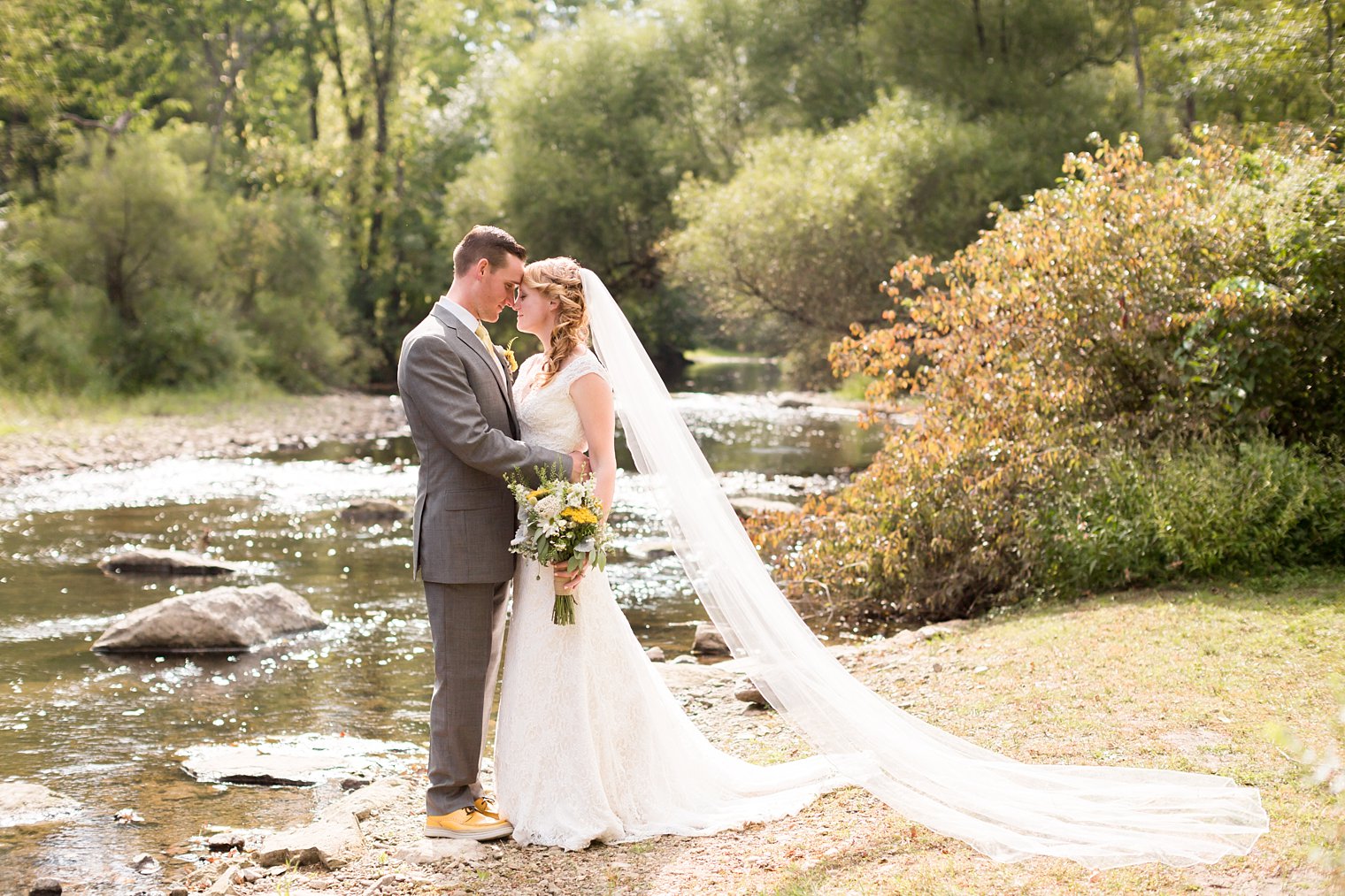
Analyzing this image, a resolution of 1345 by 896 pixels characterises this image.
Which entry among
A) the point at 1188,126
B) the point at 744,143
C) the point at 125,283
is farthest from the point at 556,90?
the point at 1188,126

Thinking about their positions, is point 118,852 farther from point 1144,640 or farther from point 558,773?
point 1144,640

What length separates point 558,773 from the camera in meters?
5.59

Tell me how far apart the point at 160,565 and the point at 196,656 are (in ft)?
11.8

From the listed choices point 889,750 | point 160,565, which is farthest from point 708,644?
point 160,565

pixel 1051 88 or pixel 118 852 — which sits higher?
pixel 1051 88

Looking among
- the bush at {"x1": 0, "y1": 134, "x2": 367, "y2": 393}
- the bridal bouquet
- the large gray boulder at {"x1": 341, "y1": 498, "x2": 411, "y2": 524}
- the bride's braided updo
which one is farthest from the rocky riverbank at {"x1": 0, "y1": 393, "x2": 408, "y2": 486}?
the bridal bouquet

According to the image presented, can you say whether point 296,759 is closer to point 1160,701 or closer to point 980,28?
point 1160,701

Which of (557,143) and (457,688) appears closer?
(457,688)

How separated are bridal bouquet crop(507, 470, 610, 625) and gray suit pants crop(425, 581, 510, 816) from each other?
1.26 ft

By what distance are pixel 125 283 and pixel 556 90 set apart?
15.2 m

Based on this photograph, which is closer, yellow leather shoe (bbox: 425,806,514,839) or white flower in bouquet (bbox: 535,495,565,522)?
white flower in bouquet (bbox: 535,495,565,522)

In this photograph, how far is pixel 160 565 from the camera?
43.9 feet

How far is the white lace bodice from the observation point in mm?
5766

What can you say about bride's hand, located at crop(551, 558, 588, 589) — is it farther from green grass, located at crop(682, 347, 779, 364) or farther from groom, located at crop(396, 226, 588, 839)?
green grass, located at crop(682, 347, 779, 364)
